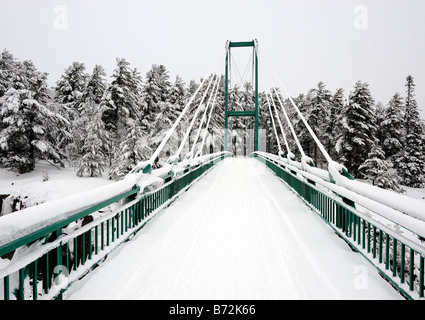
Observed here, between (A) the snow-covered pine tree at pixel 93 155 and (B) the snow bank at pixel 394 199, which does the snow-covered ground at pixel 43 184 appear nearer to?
(A) the snow-covered pine tree at pixel 93 155

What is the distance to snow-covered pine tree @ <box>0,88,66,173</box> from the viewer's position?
79.1ft

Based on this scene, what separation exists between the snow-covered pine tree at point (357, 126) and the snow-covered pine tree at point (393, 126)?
10696 millimetres

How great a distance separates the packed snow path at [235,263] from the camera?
2768 millimetres

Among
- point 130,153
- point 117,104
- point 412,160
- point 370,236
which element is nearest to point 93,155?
point 130,153

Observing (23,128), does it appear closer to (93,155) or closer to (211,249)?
(93,155)

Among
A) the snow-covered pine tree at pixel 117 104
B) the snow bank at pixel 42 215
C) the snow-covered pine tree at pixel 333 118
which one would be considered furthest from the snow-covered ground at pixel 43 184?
the snow-covered pine tree at pixel 333 118

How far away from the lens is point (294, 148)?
45.4 meters

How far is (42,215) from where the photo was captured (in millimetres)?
2146

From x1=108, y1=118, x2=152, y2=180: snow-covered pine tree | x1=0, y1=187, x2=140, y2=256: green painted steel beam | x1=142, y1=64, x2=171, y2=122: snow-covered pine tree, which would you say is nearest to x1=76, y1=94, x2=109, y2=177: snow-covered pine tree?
x1=108, y1=118, x2=152, y2=180: snow-covered pine tree

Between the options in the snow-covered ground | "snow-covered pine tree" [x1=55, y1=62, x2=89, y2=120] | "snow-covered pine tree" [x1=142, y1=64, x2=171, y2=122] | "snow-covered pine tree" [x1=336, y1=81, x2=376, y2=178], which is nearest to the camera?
the snow-covered ground

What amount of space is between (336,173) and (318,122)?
36.3 meters

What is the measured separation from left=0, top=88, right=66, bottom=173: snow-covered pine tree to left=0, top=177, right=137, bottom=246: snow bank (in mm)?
26287

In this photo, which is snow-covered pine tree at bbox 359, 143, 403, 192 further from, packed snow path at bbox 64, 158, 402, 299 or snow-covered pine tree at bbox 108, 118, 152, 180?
packed snow path at bbox 64, 158, 402, 299
